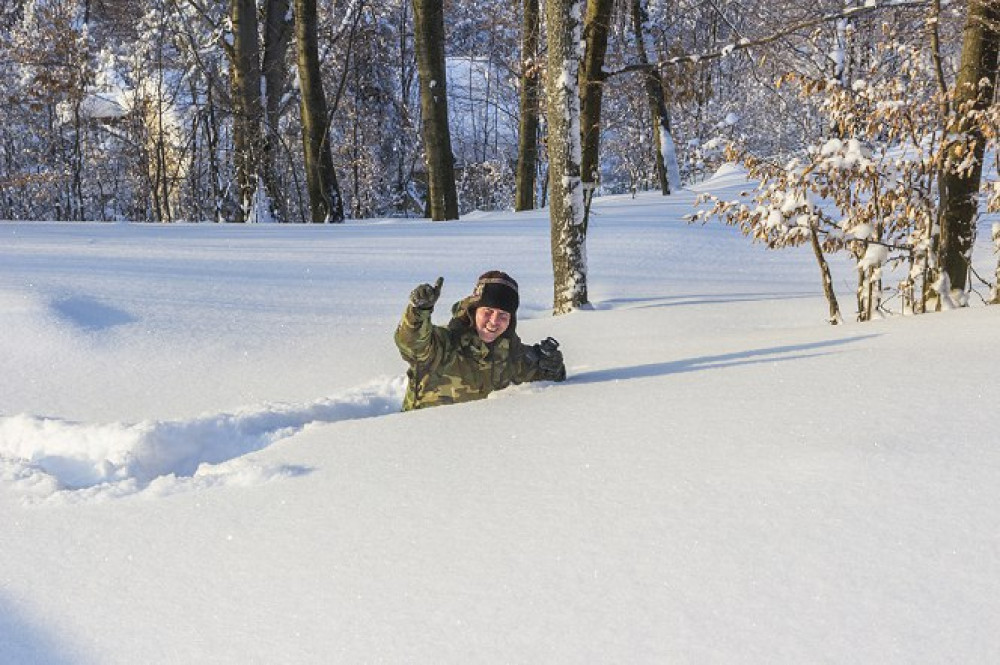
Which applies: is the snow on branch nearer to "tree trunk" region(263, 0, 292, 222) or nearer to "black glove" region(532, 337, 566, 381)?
"black glove" region(532, 337, 566, 381)

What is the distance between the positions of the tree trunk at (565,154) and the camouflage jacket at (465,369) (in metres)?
1.98

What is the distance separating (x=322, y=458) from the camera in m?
2.24

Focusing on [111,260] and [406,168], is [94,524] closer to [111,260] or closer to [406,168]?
[111,260]

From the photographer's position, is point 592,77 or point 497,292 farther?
point 592,77

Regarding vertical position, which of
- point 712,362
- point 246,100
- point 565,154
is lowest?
point 712,362

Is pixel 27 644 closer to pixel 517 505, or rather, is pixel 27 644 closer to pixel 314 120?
pixel 517 505

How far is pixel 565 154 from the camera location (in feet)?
16.5

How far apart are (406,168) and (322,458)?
22003 mm

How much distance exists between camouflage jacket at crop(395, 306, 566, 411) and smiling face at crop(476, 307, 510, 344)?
0.03 meters

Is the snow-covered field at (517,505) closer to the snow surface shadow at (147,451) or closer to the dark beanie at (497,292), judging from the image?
the snow surface shadow at (147,451)

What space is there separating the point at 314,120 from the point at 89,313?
23.9ft

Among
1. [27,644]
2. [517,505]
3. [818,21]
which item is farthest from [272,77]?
[27,644]

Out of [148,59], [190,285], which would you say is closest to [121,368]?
[190,285]

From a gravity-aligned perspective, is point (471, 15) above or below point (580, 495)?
above
